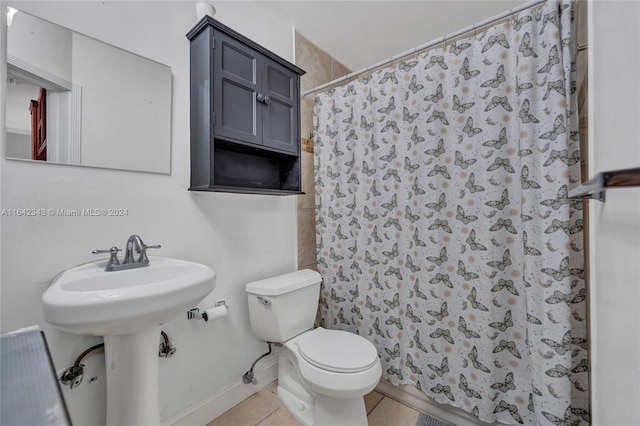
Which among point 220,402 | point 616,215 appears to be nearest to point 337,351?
point 220,402

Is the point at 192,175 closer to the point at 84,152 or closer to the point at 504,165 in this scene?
the point at 84,152

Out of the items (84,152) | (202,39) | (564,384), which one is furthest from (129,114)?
(564,384)

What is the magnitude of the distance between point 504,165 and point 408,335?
101 cm

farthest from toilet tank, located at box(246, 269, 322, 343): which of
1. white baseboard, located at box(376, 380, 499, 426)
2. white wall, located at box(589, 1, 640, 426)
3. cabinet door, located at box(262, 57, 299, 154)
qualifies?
white wall, located at box(589, 1, 640, 426)

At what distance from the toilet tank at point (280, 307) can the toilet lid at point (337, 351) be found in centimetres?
10

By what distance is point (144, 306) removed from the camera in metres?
0.77

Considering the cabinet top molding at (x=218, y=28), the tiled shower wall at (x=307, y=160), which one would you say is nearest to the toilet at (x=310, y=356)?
the tiled shower wall at (x=307, y=160)

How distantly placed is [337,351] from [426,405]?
663 mm

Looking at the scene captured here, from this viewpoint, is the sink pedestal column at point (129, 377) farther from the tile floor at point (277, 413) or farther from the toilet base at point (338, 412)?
the toilet base at point (338, 412)

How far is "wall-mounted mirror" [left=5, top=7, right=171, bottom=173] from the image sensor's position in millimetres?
925

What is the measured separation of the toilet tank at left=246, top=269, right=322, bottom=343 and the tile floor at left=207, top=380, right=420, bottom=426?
391 mm

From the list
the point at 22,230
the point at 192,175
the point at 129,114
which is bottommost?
the point at 22,230

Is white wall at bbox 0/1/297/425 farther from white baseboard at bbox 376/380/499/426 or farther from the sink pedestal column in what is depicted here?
white baseboard at bbox 376/380/499/426

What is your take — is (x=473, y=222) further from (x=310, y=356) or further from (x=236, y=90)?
(x=236, y=90)
